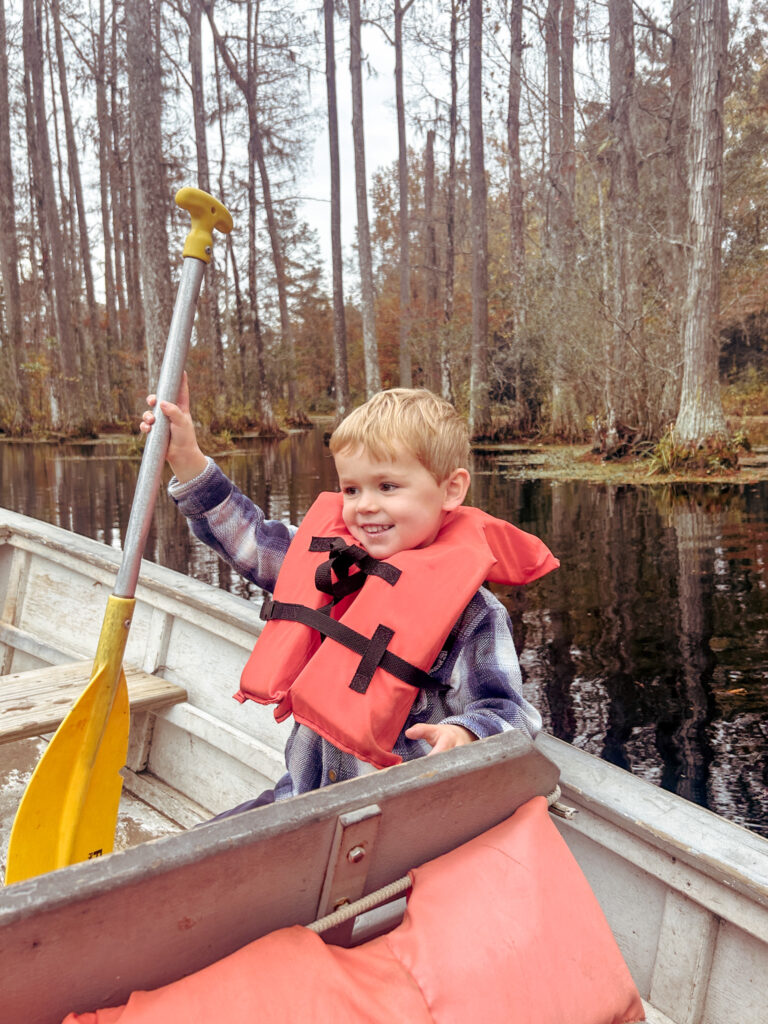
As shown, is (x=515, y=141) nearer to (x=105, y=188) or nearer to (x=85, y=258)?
(x=85, y=258)

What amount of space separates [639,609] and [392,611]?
3.79 m

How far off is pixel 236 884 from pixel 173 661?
1860mm

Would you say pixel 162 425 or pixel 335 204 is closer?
pixel 162 425

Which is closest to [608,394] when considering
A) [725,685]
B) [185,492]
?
[725,685]

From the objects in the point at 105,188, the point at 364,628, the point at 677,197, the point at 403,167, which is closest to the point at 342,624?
the point at 364,628

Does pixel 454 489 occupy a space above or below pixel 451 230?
below

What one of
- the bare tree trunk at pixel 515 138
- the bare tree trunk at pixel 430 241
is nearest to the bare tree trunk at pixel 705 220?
the bare tree trunk at pixel 515 138

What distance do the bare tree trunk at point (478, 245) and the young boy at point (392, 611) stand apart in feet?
43.6

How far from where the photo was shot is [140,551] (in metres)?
1.75

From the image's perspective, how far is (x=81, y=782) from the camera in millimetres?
1693

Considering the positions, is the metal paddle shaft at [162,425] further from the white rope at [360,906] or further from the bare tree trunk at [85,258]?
the bare tree trunk at [85,258]

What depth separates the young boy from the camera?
1.41 metres

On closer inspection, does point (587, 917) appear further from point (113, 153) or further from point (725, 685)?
A: point (113, 153)

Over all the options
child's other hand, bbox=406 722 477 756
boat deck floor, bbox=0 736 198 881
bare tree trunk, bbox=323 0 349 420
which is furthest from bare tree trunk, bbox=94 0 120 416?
child's other hand, bbox=406 722 477 756
